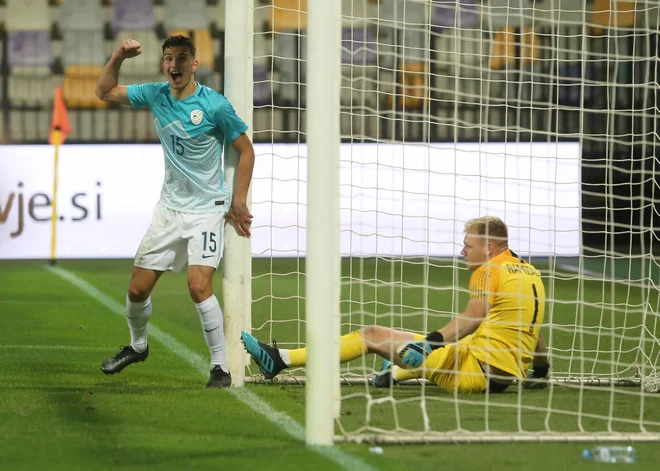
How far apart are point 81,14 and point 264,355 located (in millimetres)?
14053

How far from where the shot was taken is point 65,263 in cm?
1484

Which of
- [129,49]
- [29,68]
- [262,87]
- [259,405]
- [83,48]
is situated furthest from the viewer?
[83,48]

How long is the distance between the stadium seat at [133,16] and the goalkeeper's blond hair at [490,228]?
13.7 metres

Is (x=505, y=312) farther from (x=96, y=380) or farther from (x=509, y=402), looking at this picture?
(x=96, y=380)

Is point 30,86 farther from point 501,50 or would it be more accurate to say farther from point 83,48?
point 501,50

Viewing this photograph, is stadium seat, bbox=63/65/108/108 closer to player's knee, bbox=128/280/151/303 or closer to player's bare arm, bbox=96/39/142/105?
player's bare arm, bbox=96/39/142/105

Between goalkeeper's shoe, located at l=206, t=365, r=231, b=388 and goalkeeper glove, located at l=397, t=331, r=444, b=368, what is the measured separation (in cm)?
93

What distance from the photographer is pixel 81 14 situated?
18234 mm

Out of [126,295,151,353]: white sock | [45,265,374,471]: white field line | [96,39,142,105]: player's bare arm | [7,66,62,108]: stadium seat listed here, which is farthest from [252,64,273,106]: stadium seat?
[126,295,151,353]: white sock

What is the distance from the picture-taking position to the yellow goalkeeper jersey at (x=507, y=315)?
5.39 meters

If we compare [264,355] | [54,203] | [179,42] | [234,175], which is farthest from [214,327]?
[54,203]

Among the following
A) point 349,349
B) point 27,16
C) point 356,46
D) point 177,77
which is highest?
point 27,16

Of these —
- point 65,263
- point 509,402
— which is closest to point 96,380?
point 509,402

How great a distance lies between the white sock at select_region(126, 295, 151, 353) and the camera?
582cm
